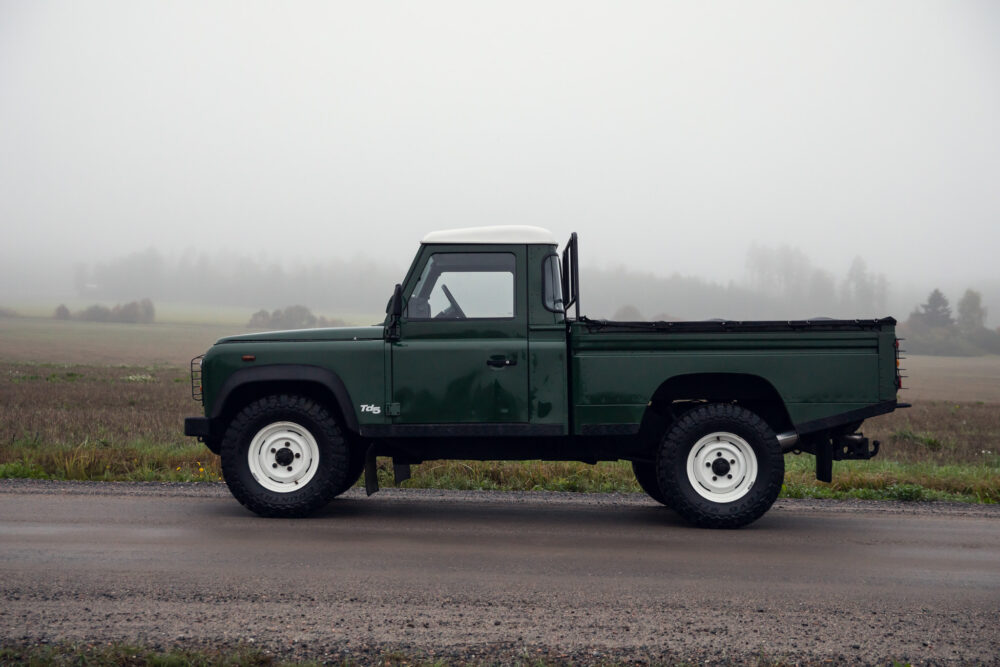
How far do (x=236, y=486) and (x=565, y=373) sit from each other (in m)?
3.11

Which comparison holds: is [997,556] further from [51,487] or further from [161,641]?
[51,487]

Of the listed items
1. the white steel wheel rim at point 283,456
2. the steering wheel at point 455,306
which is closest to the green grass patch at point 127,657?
the white steel wheel rim at point 283,456

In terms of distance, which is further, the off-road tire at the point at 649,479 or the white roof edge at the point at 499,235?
the off-road tire at the point at 649,479

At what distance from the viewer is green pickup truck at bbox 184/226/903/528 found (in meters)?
7.78

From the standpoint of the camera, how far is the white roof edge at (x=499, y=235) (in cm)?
813

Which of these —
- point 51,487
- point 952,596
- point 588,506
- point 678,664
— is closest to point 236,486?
point 51,487

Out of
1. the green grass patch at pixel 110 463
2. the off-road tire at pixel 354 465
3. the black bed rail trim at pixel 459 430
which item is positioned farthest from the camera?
the green grass patch at pixel 110 463

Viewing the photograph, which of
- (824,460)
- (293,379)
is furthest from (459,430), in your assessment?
(824,460)

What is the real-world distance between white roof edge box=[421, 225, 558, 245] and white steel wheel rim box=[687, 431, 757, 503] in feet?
7.45

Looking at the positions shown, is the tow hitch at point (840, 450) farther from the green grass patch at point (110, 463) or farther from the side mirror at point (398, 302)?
the green grass patch at point (110, 463)

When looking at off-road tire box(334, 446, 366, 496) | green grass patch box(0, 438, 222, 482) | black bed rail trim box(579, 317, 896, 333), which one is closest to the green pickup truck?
black bed rail trim box(579, 317, 896, 333)

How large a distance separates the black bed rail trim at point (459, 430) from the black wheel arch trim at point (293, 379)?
226mm

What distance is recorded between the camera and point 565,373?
25.8 feet

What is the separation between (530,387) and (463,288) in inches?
43.2
